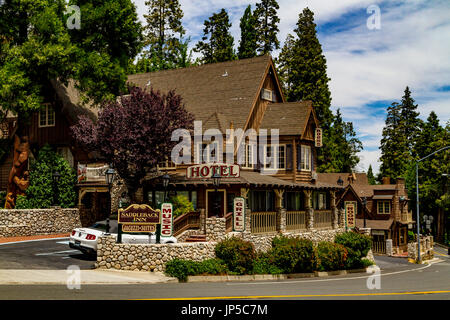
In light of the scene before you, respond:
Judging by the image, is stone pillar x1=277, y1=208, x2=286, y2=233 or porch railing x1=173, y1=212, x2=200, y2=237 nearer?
porch railing x1=173, y1=212, x2=200, y2=237

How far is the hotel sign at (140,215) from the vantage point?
22484 millimetres

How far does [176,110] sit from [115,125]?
377 cm

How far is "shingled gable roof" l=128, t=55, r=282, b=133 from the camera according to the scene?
3528 cm

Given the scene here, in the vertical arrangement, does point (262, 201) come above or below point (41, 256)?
above

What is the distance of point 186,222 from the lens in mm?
27500

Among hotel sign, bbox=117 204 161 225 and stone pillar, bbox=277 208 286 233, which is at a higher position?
hotel sign, bbox=117 204 161 225

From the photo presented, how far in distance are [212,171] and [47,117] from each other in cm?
1698

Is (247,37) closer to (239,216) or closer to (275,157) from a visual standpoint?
(275,157)

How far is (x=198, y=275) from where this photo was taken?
2178 centimetres

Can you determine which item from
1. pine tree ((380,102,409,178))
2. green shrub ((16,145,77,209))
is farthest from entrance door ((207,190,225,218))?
pine tree ((380,102,409,178))

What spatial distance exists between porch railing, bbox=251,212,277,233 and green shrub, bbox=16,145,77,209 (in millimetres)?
14024

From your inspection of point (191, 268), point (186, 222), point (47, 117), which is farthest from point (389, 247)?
point (191, 268)

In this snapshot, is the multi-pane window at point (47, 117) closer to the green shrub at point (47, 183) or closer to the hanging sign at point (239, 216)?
the green shrub at point (47, 183)

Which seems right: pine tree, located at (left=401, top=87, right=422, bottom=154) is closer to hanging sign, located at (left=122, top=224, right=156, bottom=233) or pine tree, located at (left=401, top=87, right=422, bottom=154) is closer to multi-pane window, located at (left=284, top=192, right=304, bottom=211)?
multi-pane window, located at (left=284, top=192, right=304, bottom=211)
